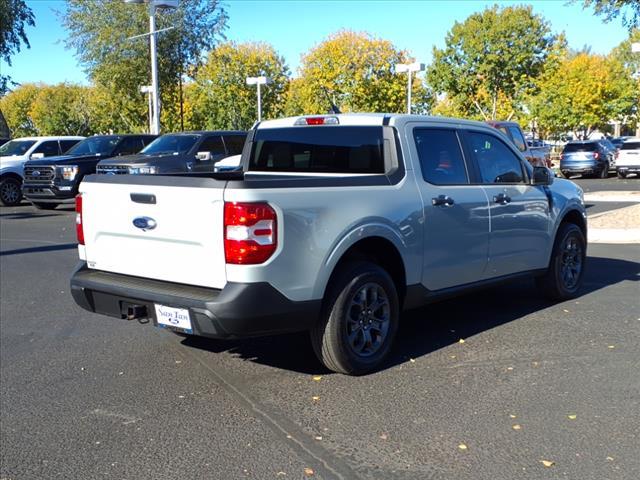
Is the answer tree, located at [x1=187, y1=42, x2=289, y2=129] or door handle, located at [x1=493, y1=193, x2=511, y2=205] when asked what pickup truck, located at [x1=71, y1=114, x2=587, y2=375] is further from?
tree, located at [x1=187, y1=42, x2=289, y2=129]

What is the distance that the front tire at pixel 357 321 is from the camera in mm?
4719

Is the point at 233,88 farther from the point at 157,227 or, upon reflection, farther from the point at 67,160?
the point at 157,227

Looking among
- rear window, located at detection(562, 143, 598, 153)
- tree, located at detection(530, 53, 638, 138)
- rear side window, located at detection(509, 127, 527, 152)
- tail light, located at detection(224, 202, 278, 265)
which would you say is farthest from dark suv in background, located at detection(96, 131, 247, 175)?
tree, located at detection(530, 53, 638, 138)

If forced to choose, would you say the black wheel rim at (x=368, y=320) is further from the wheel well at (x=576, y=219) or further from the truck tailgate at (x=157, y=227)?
the wheel well at (x=576, y=219)

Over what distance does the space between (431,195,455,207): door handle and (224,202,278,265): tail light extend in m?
1.69

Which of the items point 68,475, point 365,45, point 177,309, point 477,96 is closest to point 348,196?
point 177,309

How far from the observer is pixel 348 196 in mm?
4711

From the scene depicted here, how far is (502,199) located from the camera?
20.1 feet

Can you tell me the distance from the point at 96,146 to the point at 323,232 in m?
15.3

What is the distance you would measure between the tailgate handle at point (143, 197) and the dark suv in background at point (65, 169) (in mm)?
13206

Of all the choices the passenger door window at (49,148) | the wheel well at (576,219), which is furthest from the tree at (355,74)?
the wheel well at (576,219)

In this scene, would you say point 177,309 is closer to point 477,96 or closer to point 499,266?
point 499,266

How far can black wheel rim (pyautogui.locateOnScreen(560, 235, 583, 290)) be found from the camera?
716 centimetres

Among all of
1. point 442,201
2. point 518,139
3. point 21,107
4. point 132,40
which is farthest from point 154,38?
point 21,107
